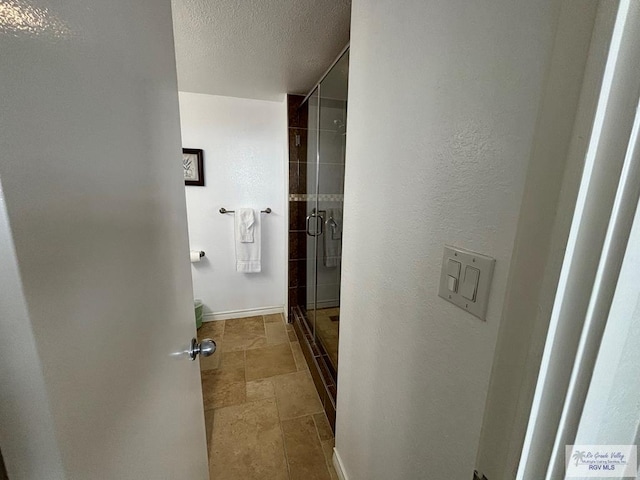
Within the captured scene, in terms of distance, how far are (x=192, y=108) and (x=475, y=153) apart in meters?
2.56

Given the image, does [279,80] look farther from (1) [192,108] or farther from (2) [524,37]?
(2) [524,37]

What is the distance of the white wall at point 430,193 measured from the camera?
456 mm

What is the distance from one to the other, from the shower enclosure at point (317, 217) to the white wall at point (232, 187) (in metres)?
0.19

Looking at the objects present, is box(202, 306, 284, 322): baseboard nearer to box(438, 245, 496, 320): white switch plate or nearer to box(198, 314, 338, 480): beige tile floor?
box(198, 314, 338, 480): beige tile floor

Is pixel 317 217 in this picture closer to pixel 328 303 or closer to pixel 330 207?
pixel 330 207

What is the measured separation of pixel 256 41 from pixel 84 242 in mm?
1676

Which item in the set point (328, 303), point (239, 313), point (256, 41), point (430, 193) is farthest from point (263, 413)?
point (256, 41)

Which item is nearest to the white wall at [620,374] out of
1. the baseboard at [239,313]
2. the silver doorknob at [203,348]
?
the silver doorknob at [203,348]

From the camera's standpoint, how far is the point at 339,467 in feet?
4.27

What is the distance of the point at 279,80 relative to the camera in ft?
6.72

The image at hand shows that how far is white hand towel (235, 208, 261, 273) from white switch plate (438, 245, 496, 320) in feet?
7.24

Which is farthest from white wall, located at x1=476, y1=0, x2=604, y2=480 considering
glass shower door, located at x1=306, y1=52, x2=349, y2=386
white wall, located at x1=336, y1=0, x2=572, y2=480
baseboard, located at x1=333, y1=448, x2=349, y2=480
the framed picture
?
the framed picture

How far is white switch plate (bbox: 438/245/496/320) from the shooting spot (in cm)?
51

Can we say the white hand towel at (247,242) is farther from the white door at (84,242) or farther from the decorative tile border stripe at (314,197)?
the white door at (84,242)
